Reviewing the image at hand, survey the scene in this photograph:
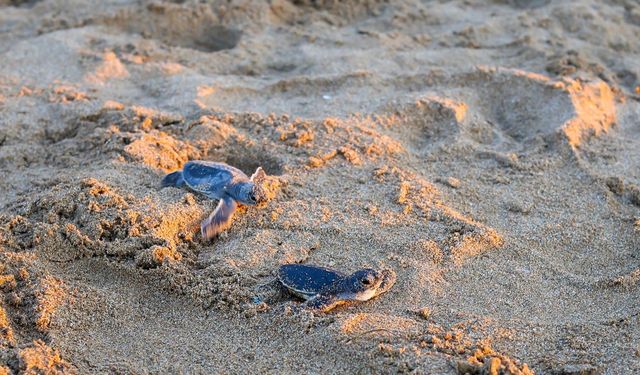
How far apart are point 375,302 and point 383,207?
65cm

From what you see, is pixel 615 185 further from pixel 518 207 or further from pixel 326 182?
pixel 326 182

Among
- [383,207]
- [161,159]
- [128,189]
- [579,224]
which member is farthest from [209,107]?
[579,224]

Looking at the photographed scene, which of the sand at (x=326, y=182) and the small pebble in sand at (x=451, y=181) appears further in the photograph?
the small pebble in sand at (x=451, y=181)

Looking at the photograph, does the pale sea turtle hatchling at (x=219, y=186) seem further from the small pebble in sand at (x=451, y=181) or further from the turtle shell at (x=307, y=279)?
the small pebble in sand at (x=451, y=181)

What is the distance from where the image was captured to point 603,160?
3654mm

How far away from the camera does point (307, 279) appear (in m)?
2.52

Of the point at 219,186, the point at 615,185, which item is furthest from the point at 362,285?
the point at 615,185

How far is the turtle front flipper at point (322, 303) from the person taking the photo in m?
2.46

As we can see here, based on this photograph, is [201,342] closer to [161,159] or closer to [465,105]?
[161,159]

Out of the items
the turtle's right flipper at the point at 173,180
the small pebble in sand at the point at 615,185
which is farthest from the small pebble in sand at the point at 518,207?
the turtle's right flipper at the point at 173,180

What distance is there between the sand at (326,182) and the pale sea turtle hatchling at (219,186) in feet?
0.20

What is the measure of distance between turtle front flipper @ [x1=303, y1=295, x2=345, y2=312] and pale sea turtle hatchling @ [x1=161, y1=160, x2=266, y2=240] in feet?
1.99

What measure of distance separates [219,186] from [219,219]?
18 centimetres

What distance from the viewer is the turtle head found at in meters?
2.49
